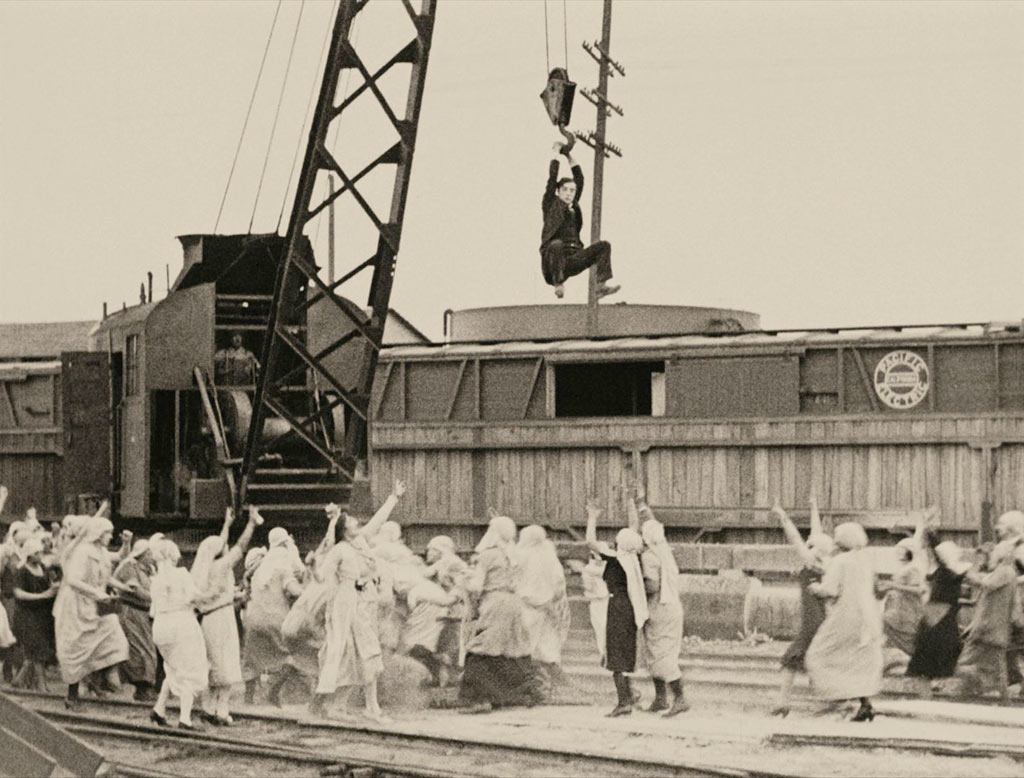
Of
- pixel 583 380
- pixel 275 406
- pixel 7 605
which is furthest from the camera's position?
pixel 583 380

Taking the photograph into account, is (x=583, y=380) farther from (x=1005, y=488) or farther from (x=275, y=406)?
(x=275, y=406)

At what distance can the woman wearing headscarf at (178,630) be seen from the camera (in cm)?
1453

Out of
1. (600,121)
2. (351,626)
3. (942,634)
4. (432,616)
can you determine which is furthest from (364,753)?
(600,121)

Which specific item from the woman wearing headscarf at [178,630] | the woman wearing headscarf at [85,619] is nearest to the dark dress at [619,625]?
the woman wearing headscarf at [178,630]

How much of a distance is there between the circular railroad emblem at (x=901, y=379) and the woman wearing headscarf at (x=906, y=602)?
7.60 m

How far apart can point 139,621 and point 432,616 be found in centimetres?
326

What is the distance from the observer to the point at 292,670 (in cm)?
1656

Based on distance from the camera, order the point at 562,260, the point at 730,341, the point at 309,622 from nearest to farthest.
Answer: the point at 309,622, the point at 562,260, the point at 730,341

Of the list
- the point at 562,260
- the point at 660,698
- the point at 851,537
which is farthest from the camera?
the point at 562,260

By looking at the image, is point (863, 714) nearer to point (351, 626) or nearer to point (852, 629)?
point (852, 629)

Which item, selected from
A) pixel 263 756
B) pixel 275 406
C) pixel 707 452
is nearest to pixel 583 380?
pixel 707 452

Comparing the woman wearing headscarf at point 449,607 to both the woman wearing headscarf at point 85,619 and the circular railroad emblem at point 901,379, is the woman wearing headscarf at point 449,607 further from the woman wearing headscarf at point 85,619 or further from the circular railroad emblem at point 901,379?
the circular railroad emblem at point 901,379

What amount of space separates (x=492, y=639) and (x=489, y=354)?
11106mm

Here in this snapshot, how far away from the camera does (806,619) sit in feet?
48.7
